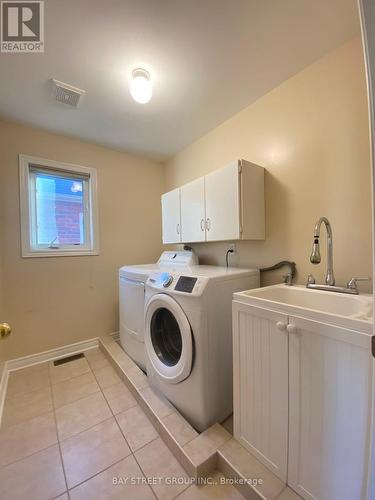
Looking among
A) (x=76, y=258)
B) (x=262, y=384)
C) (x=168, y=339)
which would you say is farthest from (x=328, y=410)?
(x=76, y=258)

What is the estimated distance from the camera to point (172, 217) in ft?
7.53

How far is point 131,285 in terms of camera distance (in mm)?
1955

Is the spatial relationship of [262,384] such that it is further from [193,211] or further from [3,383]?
[3,383]

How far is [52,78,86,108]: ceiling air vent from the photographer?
1.52m

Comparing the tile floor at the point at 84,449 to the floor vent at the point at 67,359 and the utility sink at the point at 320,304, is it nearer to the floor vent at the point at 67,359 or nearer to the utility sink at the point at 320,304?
the floor vent at the point at 67,359

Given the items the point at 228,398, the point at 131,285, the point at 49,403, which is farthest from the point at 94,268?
the point at 228,398

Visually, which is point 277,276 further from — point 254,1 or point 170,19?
point 170,19

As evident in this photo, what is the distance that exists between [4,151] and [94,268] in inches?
56.2

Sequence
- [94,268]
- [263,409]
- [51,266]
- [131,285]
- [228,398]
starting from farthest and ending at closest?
[94,268]
[51,266]
[131,285]
[228,398]
[263,409]

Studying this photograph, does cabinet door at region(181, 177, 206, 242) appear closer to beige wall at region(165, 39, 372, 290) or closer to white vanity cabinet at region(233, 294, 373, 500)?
beige wall at region(165, 39, 372, 290)

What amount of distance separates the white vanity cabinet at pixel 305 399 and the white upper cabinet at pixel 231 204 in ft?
2.39

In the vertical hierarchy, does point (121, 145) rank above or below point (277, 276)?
above

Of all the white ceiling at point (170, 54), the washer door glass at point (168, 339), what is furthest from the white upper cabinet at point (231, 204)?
the washer door glass at point (168, 339)

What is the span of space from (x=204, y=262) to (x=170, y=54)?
5.85 feet
